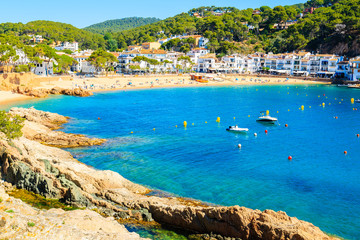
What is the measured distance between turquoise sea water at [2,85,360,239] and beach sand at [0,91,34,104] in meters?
5.74

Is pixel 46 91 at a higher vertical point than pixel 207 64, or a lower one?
lower

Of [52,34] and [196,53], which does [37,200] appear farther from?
[52,34]

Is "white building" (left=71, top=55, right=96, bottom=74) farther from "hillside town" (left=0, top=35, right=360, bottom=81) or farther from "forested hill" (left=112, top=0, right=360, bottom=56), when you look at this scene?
"forested hill" (left=112, top=0, right=360, bottom=56)

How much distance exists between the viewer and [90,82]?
9781 cm

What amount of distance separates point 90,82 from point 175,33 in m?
98.1

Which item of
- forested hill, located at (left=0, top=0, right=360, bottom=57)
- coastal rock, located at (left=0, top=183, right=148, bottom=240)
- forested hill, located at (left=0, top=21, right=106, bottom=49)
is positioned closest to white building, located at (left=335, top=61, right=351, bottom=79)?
forested hill, located at (left=0, top=0, right=360, bottom=57)

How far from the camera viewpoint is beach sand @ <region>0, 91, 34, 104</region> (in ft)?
224

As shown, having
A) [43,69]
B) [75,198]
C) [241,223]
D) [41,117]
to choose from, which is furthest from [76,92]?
[241,223]

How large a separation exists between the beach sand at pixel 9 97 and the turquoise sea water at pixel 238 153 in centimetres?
574

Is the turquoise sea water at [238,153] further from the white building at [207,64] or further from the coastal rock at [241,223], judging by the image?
the white building at [207,64]

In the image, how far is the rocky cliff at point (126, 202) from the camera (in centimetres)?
1708

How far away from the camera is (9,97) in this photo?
7112 cm

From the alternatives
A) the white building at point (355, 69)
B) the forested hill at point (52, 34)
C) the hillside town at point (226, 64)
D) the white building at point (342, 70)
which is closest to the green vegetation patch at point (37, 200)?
the hillside town at point (226, 64)

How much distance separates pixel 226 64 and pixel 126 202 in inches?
4698
